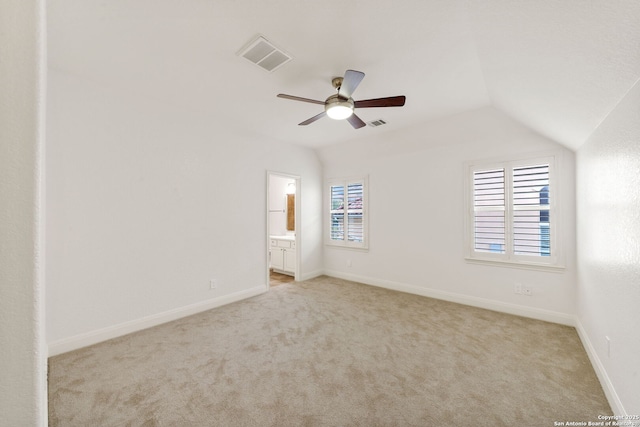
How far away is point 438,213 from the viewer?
13.4ft

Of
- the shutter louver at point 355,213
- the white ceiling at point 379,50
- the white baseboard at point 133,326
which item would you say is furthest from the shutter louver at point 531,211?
the white baseboard at point 133,326

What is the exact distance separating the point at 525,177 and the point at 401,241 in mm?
1927

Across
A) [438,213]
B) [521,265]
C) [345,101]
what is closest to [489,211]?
[438,213]

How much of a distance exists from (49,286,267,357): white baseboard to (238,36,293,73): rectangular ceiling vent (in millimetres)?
3024

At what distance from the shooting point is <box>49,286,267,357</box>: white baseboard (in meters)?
2.54

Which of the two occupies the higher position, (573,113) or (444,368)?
(573,113)

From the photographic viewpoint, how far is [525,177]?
3.38 metres

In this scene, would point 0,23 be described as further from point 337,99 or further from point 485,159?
point 485,159

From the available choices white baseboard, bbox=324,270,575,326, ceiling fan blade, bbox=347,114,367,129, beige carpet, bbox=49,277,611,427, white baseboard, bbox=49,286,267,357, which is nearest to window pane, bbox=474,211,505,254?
white baseboard, bbox=324,270,575,326

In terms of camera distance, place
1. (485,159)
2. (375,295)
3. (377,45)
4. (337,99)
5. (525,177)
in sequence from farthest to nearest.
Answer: (375,295), (485,159), (525,177), (337,99), (377,45)

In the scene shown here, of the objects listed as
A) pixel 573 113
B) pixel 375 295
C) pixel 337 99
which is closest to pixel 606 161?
pixel 573 113

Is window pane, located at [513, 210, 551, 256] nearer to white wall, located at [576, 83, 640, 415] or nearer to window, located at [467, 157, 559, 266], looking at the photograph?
window, located at [467, 157, 559, 266]

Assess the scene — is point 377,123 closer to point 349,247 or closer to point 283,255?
point 349,247

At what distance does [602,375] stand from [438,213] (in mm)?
2432
